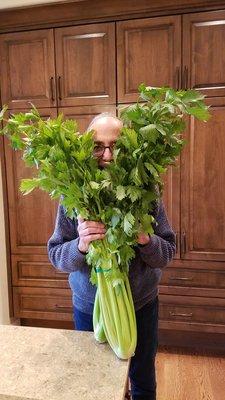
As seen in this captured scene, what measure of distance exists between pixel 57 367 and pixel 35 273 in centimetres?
158

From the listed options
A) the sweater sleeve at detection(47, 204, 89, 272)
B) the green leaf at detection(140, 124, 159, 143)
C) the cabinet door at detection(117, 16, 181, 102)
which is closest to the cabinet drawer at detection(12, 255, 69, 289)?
the sweater sleeve at detection(47, 204, 89, 272)

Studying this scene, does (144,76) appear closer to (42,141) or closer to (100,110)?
(100,110)

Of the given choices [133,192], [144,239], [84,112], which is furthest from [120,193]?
[84,112]

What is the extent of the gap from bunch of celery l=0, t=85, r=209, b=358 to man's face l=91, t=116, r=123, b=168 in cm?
17

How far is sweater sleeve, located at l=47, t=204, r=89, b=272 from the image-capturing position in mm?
915

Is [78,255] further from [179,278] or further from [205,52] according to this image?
[205,52]

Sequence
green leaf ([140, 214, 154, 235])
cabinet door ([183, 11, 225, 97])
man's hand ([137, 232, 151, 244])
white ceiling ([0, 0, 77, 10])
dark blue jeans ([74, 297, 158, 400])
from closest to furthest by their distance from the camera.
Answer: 1. green leaf ([140, 214, 154, 235])
2. man's hand ([137, 232, 151, 244])
3. dark blue jeans ([74, 297, 158, 400])
4. cabinet door ([183, 11, 225, 97])
5. white ceiling ([0, 0, 77, 10])

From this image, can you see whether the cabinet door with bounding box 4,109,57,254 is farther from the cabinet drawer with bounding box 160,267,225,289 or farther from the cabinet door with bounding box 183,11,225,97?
the cabinet door with bounding box 183,11,225,97

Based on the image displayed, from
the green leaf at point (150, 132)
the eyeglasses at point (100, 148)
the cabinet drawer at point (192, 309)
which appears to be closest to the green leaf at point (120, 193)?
the green leaf at point (150, 132)

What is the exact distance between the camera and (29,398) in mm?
601

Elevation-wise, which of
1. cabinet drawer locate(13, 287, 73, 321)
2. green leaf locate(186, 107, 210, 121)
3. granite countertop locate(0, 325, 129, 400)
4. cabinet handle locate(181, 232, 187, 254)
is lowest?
cabinet drawer locate(13, 287, 73, 321)

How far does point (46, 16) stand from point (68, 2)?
0.53 ft

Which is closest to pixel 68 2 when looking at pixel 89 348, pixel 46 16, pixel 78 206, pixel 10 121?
pixel 46 16

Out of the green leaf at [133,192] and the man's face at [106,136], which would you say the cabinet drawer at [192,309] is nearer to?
the man's face at [106,136]
